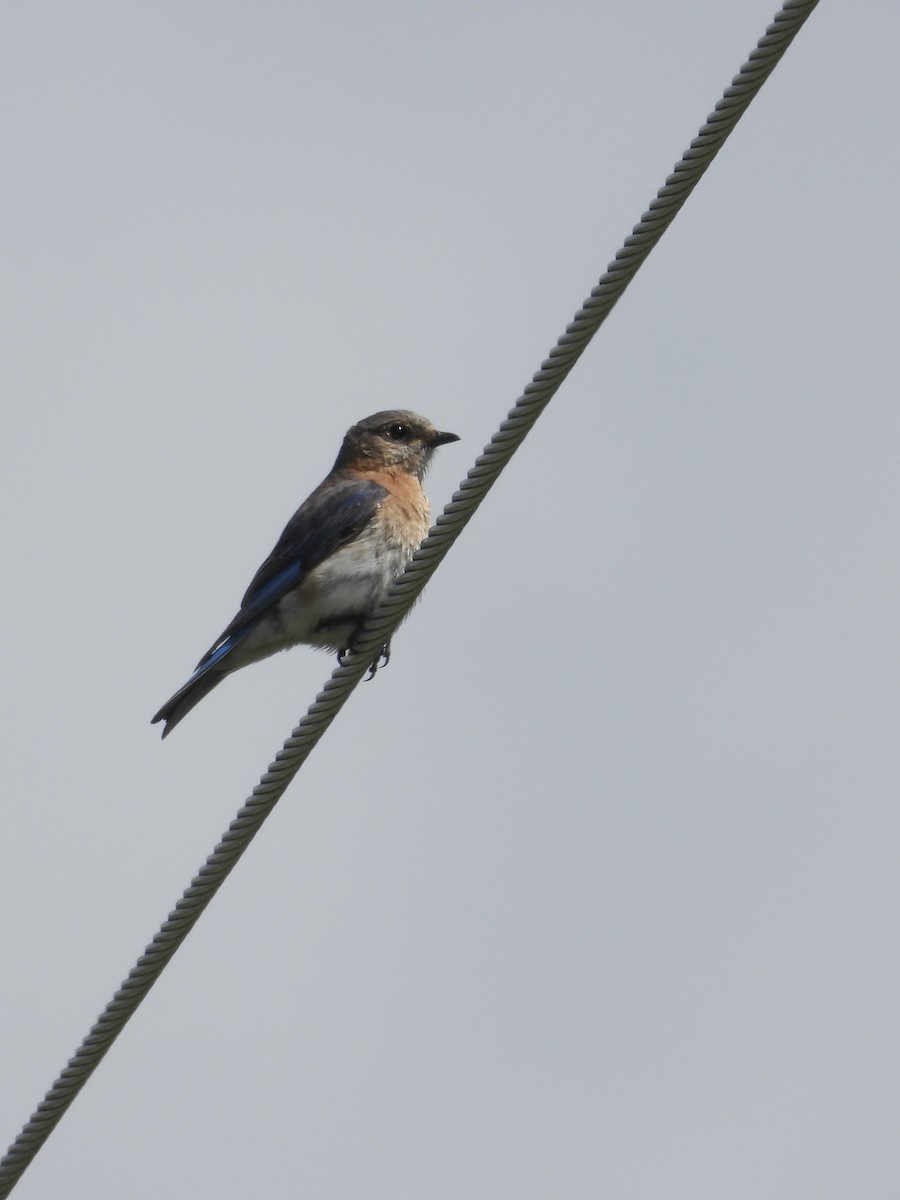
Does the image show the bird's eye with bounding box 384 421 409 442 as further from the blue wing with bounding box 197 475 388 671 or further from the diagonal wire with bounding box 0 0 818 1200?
the diagonal wire with bounding box 0 0 818 1200

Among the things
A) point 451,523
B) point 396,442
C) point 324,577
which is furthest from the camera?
point 396,442

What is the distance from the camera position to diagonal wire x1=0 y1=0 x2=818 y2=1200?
544cm

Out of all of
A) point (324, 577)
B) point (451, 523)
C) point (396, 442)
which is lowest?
point (451, 523)

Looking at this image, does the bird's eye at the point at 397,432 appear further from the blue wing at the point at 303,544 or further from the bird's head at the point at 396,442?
the blue wing at the point at 303,544

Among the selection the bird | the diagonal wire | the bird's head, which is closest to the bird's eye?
the bird's head

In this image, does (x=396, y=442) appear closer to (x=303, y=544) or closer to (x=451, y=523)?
(x=303, y=544)

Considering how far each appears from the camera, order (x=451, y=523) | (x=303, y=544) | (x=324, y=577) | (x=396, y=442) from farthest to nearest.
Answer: (x=396, y=442) → (x=303, y=544) → (x=324, y=577) → (x=451, y=523)

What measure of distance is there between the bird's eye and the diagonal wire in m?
4.15

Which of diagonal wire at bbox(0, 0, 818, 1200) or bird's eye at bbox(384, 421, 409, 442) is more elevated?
bird's eye at bbox(384, 421, 409, 442)

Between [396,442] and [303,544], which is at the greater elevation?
[396,442]

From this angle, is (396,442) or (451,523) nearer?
(451,523)

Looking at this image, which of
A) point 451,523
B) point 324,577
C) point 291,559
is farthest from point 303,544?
point 451,523

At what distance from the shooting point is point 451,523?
620cm

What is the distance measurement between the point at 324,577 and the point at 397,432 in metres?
1.37
